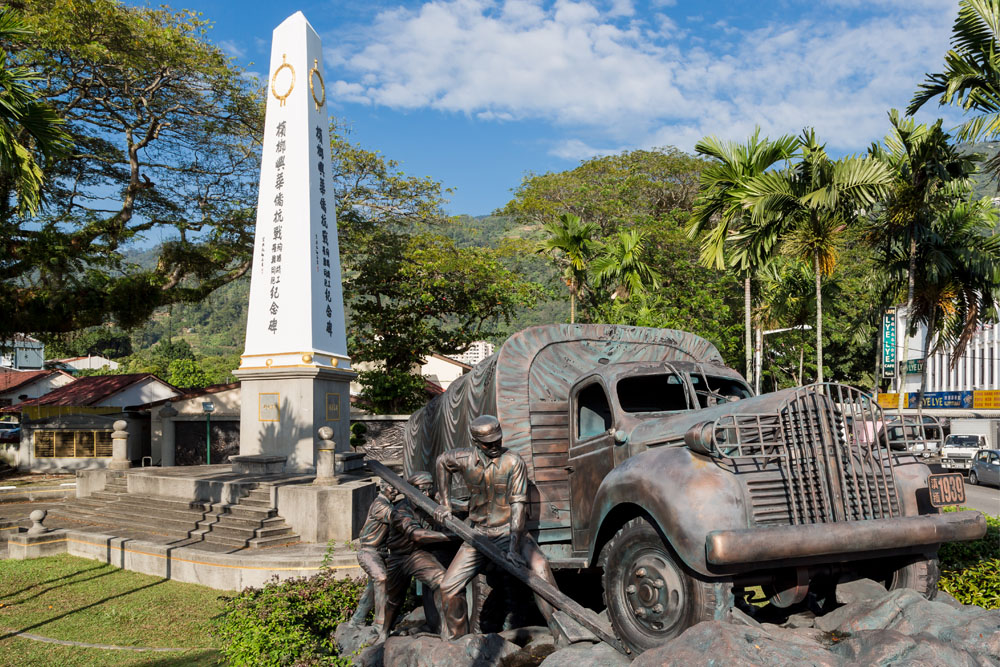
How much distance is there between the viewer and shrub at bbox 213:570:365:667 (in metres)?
6.27

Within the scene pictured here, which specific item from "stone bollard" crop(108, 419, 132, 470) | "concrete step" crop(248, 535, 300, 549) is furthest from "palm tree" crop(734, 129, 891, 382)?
"stone bollard" crop(108, 419, 132, 470)

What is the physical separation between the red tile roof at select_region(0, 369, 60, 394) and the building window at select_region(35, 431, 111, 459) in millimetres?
25065

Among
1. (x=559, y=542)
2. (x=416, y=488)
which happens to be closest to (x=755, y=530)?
(x=559, y=542)

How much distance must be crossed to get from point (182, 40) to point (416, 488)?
2211cm

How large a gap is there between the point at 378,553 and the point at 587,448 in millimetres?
2306

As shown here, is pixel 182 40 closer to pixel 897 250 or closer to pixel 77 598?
pixel 77 598

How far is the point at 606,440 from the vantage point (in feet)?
22.6

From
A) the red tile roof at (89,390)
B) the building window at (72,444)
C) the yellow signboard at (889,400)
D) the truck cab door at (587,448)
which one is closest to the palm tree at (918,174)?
the truck cab door at (587,448)

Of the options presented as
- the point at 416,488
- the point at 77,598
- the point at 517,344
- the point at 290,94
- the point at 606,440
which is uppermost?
the point at 290,94

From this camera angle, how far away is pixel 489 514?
6.79 m

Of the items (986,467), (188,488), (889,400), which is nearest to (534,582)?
(188,488)

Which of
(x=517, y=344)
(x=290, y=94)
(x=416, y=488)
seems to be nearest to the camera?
(x=416, y=488)

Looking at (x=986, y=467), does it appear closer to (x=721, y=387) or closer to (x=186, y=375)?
(x=721, y=387)

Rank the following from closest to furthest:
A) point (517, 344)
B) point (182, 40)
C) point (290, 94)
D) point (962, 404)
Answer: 1. point (517, 344)
2. point (290, 94)
3. point (182, 40)
4. point (962, 404)
